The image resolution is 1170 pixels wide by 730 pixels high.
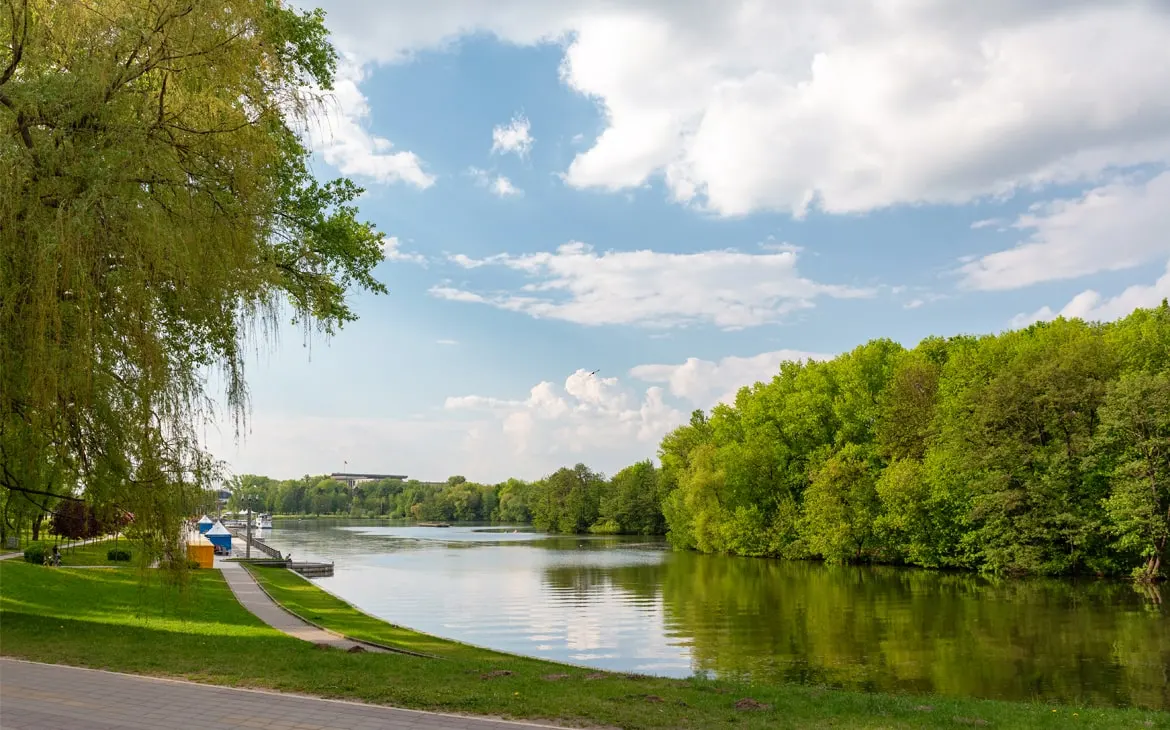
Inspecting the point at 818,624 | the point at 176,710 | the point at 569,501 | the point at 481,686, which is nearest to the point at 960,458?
the point at 818,624

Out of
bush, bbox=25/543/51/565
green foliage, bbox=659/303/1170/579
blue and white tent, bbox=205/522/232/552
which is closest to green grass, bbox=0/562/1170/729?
bush, bbox=25/543/51/565

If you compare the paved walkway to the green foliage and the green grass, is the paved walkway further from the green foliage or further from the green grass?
the green foliage

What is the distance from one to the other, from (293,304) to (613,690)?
284 inches

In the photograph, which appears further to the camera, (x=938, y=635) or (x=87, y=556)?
(x=87, y=556)

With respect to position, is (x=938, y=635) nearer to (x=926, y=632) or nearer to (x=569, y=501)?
(x=926, y=632)

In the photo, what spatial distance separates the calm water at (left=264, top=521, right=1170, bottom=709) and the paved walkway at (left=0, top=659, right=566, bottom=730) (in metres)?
10.3

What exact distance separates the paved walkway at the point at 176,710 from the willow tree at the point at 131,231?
216 cm

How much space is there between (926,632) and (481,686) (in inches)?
715

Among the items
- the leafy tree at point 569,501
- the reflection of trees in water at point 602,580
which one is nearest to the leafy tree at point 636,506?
the leafy tree at point 569,501

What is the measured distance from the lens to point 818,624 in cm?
2728

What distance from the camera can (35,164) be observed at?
884 cm

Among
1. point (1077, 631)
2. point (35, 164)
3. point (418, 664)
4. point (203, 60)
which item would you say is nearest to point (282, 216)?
point (203, 60)

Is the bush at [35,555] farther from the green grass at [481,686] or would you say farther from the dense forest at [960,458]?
the green grass at [481,686]

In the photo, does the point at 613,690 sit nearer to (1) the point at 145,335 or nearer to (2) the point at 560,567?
(1) the point at 145,335
